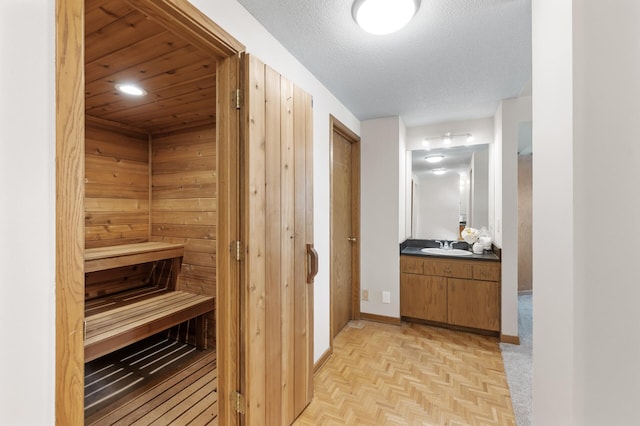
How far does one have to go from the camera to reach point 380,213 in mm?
3217

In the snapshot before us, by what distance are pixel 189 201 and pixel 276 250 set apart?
173cm

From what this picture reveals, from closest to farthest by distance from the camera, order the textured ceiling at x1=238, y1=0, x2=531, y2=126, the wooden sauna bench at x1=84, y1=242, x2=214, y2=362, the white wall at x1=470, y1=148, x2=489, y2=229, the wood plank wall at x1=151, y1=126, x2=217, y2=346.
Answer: the textured ceiling at x1=238, y1=0, x2=531, y2=126
the wooden sauna bench at x1=84, y1=242, x2=214, y2=362
the wood plank wall at x1=151, y1=126, x2=217, y2=346
the white wall at x1=470, y1=148, x2=489, y2=229

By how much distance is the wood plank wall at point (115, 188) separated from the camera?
2.61 meters

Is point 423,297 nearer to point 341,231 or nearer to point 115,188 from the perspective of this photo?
point 341,231

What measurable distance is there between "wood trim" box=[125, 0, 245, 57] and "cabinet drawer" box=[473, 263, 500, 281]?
2.89 meters

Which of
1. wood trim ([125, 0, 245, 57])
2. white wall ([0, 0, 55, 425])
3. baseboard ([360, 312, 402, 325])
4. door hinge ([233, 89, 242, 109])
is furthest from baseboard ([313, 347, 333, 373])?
wood trim ([125, 0, 245, 57])

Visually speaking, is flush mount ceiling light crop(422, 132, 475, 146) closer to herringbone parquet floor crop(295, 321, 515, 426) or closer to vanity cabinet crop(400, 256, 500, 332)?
vanity cabinet crop(400, 256, 500, 332)

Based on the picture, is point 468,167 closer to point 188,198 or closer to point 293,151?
point 293,151

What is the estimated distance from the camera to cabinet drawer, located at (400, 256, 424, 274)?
10.2ft

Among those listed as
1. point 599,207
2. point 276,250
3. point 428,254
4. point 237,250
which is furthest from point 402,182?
point 599,207

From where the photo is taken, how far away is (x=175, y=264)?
289 centimetres

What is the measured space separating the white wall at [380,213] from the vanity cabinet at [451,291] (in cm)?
15

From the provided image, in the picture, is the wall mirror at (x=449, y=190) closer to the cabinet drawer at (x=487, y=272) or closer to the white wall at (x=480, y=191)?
the white wall at (x=480, y=191)

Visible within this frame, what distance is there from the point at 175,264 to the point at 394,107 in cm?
282
